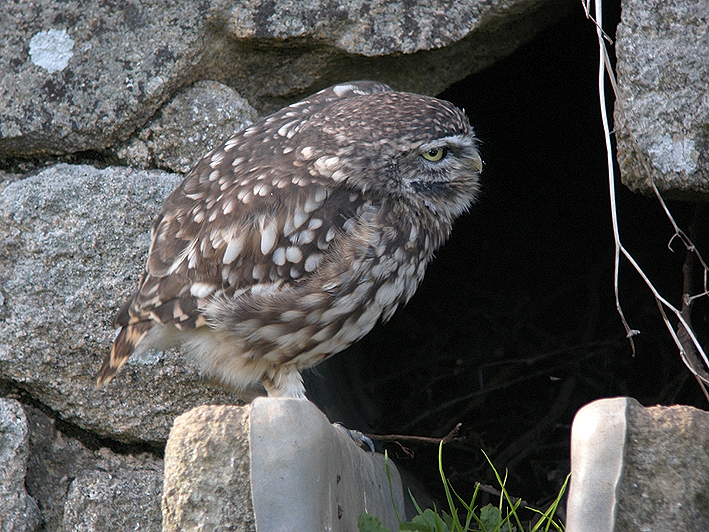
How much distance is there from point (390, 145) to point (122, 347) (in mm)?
938

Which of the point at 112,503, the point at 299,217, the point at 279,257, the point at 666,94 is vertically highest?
the point at 666,94

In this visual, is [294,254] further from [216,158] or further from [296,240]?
[216,158]

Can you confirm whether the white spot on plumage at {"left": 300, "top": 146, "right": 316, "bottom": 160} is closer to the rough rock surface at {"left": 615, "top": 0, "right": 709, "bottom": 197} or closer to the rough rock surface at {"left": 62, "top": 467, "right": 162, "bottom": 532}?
the rough rock surface at {"left": 615, "top": 0, "right": 709, "bottom": 197}

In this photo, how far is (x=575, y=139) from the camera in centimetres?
368

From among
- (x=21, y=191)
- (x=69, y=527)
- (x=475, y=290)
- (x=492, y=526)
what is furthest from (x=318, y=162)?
(x=475, y=290)

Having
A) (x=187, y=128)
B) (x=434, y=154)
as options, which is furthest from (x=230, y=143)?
(x=434, y=154)

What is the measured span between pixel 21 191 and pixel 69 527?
1.01 m

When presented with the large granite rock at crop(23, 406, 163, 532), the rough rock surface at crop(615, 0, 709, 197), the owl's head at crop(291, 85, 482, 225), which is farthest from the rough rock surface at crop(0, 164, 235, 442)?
the rough rock surface at crop(615, 0, 709, 197)

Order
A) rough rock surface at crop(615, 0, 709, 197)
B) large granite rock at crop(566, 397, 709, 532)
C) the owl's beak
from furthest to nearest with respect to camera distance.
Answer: the owl's beak → rough rock surface at crop(615, 0, 709, 197) → large granite rock at crop(566, 397, 709, 532)

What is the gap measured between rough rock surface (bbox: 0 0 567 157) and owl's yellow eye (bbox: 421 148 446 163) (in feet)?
1.33

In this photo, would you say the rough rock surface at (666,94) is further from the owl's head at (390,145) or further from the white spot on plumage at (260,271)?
the white spot on plumage at (260,271)

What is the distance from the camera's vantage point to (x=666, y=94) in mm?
1892

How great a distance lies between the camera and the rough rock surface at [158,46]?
7.07ft

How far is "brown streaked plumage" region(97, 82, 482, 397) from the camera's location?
1.94 metres
